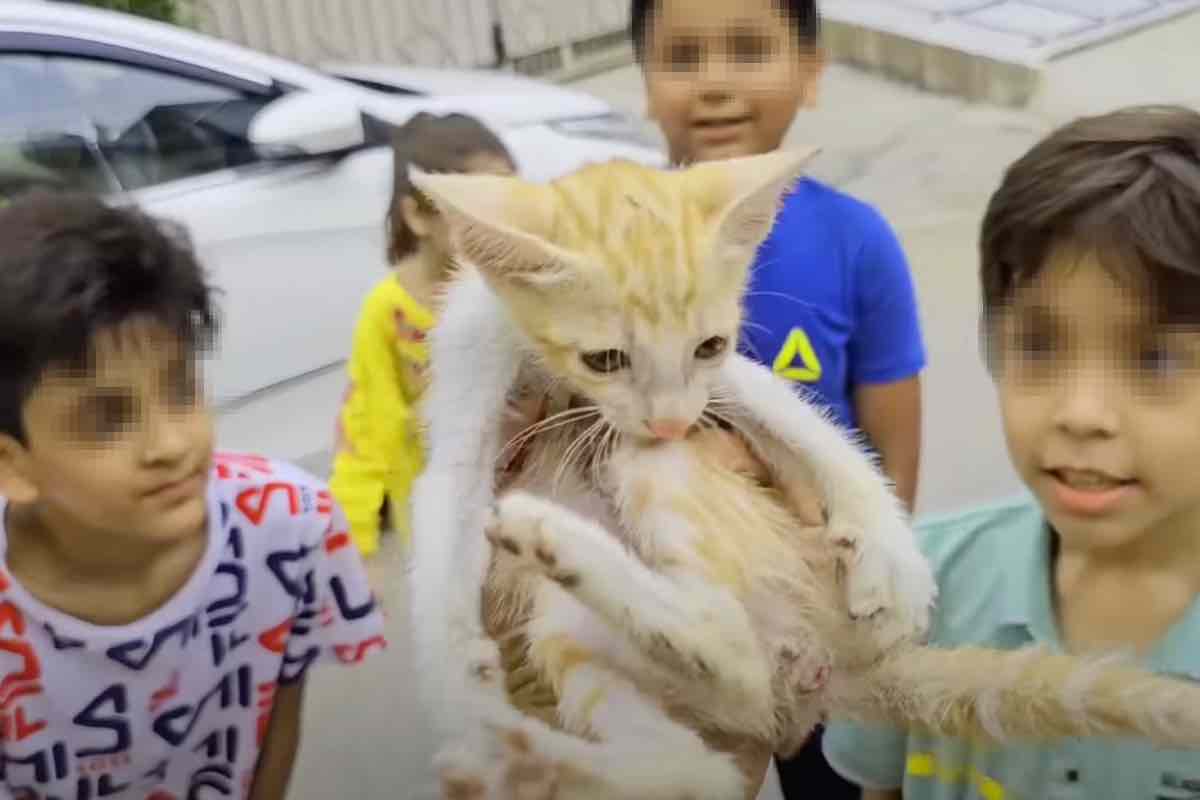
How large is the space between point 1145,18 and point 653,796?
4.14 m

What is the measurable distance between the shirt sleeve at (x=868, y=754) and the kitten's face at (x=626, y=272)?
29 cm

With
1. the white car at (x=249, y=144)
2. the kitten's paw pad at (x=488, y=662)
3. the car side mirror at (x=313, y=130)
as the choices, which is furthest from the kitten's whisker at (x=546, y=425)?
the car side mirror at (x=313, y=130)

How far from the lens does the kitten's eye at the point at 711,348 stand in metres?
0.68

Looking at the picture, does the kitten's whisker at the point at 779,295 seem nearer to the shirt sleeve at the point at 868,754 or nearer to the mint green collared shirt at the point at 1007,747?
the mint green collared shirt at the point at 1007,747

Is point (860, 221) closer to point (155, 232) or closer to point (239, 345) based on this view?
point (155, 232)

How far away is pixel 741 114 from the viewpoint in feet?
2.72

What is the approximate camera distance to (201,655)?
926 mm

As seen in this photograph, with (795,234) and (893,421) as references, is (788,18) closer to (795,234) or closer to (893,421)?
(795,234)

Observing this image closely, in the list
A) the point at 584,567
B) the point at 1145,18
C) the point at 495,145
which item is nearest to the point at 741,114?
the point at 495,145

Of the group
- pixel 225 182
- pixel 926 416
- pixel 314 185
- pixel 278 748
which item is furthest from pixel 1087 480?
pixel 225 182

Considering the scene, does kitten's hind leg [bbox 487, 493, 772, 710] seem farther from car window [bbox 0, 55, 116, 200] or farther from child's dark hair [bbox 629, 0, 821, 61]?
car window [bbox 0, 55, 116, 200]

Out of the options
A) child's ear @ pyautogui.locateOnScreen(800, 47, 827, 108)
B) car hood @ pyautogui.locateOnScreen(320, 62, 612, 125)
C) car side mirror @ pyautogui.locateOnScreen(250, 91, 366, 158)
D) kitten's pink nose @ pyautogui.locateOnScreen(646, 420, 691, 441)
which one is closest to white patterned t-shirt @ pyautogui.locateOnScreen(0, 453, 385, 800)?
kitten's pink nose @ pyautogui.locateOnScreen(646, 420, 691, 441)

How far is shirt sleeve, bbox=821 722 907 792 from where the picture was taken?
0.84 m

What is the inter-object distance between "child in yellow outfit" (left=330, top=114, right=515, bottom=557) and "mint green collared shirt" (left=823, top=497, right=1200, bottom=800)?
0.34 meters
